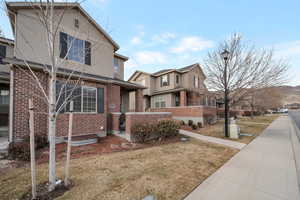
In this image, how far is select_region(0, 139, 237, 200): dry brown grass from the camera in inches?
113

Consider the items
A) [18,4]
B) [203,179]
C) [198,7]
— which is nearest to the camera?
[203,179]

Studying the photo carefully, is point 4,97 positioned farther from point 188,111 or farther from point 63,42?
point 188,111

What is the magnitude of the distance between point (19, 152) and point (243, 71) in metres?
13.2

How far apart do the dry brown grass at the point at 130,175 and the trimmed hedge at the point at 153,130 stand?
179 centimetres

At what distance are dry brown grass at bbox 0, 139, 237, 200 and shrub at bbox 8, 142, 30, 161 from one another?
2.85 ft

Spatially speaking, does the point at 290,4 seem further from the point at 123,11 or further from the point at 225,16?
the point at 123,11

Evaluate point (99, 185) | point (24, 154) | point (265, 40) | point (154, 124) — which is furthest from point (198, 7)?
point (24, 154)

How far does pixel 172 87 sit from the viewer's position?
1828 centimetres

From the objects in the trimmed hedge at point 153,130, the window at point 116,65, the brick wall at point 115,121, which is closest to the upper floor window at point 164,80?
the window at point 116,65

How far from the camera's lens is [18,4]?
6488 millimetres

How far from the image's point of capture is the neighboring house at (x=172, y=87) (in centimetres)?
1811

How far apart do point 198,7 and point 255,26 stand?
479cm

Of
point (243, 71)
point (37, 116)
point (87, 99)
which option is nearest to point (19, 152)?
point (37, 116)

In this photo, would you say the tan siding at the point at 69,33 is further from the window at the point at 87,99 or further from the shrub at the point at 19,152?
the shrub at the point at 19,152
